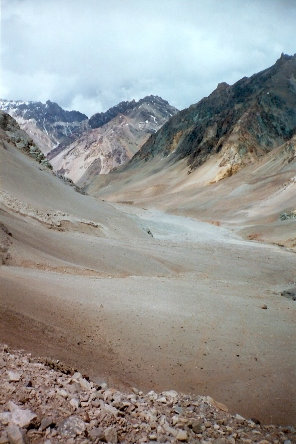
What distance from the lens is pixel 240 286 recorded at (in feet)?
43.1

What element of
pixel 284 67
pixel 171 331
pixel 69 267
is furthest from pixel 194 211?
pixel 284 67

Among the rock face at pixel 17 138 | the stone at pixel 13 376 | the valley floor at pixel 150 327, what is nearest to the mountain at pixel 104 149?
the rock face at pixel 17 138

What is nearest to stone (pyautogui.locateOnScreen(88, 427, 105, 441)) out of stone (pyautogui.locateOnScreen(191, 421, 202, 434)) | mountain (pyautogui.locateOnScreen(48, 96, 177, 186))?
stone (pyautogui.locateOnScreen(191, 421, 202, 434))

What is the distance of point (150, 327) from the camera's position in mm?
7289

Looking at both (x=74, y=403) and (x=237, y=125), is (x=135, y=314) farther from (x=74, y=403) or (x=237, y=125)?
(x=237, y=125)

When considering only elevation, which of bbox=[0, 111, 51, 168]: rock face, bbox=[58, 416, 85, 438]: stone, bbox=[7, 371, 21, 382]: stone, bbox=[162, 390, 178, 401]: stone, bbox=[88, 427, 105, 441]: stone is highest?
bbox=[0, 111, 51, 168]: rock face

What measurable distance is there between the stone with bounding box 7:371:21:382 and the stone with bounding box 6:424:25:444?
2.18 ft

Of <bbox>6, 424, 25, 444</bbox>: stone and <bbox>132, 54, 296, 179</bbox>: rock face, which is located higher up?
<bbox>132, 54, 296, 179</bbox>: rock face

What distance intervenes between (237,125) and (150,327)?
76317mm

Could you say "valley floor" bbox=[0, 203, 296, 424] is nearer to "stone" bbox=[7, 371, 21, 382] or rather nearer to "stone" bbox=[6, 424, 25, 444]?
"stone" bbox=[7, 371, 21, 382]

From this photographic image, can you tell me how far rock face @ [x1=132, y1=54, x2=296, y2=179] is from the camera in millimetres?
74375

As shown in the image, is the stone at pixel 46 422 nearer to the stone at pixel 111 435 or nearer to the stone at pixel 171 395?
the stone at pixel 111 435

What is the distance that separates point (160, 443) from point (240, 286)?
9944mm

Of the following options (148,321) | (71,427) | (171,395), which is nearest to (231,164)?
(148,321)
